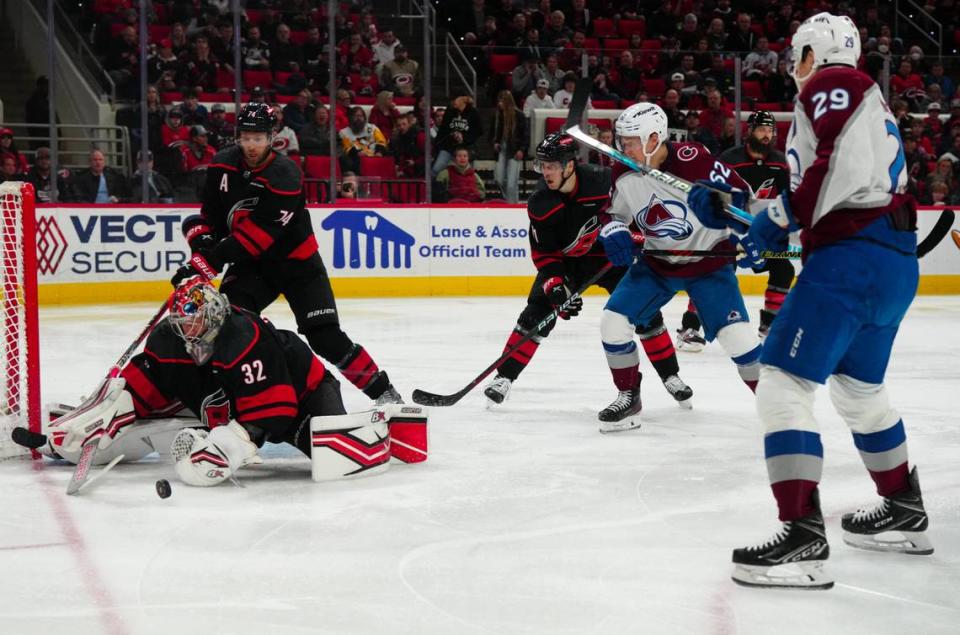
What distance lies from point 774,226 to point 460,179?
6825 millimetres

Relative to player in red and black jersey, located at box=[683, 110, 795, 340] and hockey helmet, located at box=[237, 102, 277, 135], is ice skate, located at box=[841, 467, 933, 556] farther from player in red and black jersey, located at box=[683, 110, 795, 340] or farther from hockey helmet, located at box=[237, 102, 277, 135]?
player in red and black jersey, located at box=[683, 110, 795, 340]

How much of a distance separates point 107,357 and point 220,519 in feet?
10.6

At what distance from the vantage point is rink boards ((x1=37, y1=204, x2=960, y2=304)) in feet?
27.9

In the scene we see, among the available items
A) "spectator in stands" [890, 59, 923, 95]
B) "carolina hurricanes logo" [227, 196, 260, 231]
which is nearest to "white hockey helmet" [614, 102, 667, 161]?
"carolina hurricanes logo" [227, 196, 260, 231]

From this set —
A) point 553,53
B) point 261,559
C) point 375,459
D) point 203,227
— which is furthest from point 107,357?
point 553,53

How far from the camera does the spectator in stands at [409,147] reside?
931 centimetres

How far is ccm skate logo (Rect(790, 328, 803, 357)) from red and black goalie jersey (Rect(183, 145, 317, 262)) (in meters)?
2.20

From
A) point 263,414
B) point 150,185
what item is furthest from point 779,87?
point 263,414

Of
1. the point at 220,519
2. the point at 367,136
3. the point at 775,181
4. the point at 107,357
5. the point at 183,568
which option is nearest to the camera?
the point at 183,568

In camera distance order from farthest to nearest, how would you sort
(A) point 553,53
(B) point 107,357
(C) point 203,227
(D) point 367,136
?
(A) point 553,53, (D) point 367,136, (B) point 107,357, (C) point 203,227

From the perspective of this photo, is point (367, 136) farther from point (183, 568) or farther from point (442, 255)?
point (183, 568)

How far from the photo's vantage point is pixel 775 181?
6621 millimetres

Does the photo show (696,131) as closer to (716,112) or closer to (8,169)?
(716,112)

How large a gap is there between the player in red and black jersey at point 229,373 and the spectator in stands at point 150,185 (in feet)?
17.2
